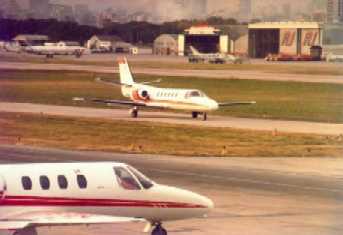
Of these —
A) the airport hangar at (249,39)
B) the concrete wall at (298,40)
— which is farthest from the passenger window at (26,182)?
the concrete wall at (298,40)

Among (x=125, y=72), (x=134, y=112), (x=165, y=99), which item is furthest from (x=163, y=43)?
(x=134, y=112)

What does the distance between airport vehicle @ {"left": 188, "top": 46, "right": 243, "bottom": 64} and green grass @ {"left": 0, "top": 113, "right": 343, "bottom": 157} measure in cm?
4120

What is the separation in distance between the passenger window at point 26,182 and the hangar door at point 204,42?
2686 inches

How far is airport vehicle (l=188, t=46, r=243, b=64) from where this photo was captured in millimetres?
106850

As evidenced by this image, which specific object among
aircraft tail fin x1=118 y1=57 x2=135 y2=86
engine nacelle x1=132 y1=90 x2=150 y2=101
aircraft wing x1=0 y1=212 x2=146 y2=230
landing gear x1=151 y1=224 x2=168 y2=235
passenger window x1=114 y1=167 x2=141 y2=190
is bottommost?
engine nacelle x1=132 y1=90 x2=150 y2=101

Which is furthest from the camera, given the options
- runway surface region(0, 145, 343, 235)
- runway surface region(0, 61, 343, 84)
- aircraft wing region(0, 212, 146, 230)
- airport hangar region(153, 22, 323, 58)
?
runway surface region(0, 61, 343, 84)

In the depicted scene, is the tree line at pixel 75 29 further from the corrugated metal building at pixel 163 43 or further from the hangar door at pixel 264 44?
the hangar door at pixel 264 44

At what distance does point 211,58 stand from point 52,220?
93882 mm

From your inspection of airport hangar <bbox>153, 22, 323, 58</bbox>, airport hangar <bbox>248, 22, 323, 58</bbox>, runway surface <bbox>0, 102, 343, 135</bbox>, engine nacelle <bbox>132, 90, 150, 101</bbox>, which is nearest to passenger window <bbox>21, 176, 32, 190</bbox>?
runway surface <bbox>0, 102, 343, 135</bbox>

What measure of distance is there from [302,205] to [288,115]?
3920 centimetres

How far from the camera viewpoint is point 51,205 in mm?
23156

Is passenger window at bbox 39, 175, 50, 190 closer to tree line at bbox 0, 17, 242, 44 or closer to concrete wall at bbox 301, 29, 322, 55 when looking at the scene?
tree line at bbox 0, 17, 242, 44

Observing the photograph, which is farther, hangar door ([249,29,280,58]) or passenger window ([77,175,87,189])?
hangar door ([249,29,280,58])

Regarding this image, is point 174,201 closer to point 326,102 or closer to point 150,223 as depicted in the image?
point 150,223
